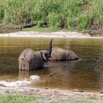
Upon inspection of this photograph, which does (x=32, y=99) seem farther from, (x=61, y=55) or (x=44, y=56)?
(x=61, y=55)

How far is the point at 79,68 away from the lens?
77.5 ft

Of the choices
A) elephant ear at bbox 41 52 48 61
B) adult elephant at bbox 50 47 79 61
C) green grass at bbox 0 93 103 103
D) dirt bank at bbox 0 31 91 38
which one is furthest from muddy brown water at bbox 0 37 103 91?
dirt bank at bbox 0 31 91 38

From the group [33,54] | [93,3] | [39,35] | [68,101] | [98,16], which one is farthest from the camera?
[93,3]

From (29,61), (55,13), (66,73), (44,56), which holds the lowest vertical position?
(55,13)

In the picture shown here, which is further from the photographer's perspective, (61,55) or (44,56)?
(61,55)

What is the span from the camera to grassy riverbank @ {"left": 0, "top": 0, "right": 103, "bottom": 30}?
5678 centimetres

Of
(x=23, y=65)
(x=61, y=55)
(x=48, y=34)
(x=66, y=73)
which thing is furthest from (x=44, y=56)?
(x=48, y=34)

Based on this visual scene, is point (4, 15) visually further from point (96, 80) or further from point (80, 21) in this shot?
point (96, 80)

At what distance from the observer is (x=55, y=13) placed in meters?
60.4

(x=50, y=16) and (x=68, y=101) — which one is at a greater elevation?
(x=68, y=101)

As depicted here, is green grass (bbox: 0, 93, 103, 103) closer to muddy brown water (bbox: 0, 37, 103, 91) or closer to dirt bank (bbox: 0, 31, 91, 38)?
muddy brown water (bbox: 0, 37, 103, 91)

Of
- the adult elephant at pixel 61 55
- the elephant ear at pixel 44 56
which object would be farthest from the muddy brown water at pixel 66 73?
the adult elephant at pixel 61 55

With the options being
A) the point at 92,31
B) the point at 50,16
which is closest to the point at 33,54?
the point at 92,31

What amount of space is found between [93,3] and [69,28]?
28.9 ft
